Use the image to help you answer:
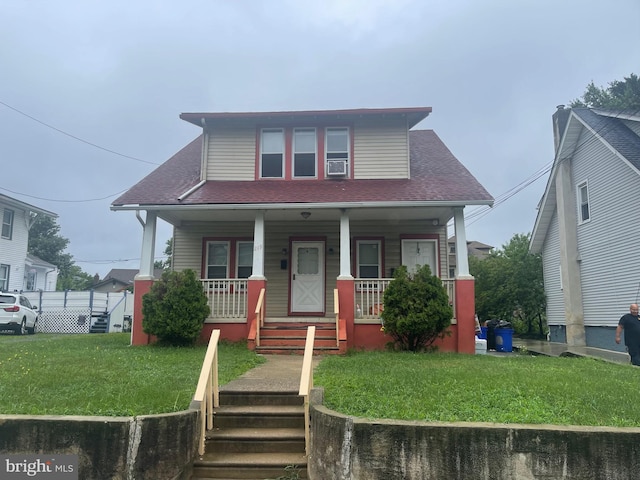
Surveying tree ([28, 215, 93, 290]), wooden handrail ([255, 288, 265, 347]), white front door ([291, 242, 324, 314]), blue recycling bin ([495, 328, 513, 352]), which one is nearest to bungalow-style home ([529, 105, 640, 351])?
blue recycling bin ([495, 328, 513, 352])

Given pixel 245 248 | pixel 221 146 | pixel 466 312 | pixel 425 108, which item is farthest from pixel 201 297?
pixel 425 108

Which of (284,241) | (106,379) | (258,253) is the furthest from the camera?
(284,241)

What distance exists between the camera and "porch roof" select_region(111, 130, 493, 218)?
35.9 feet

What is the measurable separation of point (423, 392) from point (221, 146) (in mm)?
9686

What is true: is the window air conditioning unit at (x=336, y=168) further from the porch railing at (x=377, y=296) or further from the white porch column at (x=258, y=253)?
the porch railing at (x=377, y=296)

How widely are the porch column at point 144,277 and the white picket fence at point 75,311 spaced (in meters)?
11.8

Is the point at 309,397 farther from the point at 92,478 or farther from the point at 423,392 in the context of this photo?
the point at 92,478

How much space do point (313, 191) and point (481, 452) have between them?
8.51 m

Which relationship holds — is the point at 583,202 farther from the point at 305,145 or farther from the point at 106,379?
the point at 106,379

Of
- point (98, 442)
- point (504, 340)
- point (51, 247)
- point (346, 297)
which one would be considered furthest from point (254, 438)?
point (51, 247)

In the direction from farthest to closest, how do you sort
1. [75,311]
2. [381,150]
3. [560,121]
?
1. [75,311]
2. [560,121]
3. [381,150]

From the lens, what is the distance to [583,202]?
1562 cm

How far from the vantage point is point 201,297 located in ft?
34.9

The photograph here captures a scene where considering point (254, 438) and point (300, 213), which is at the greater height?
point (300, 213)
